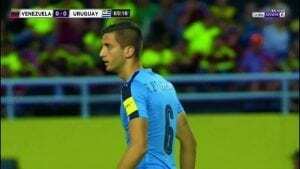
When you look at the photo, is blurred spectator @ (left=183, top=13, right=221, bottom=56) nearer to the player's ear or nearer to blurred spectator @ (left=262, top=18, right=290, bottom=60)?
blurred spectator @ (left=262, top=18, right=290, bottom=60)

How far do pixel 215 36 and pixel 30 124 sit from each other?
2.47m

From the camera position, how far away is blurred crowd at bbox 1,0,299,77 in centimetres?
1106

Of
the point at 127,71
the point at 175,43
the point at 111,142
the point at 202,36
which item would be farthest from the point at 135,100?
the point at 111,142

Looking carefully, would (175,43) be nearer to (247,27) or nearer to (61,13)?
(247,27)

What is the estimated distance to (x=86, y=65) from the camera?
37.2 ft

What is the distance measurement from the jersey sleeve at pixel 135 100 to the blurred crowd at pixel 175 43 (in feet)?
19.8

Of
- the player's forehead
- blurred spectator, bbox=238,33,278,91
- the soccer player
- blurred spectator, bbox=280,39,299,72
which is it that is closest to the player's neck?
the soccer player

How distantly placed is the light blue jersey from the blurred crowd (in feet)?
19.7

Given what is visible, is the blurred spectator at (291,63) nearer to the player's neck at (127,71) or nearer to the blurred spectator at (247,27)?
the blurred spectator at (247,27)

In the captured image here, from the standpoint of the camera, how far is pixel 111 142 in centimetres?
1159

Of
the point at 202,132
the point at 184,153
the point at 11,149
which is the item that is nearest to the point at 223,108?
the point at 202,132

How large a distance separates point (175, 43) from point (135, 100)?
21.8ft

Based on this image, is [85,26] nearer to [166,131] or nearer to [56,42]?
[56,42]

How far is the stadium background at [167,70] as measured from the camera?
11172 millimetres
